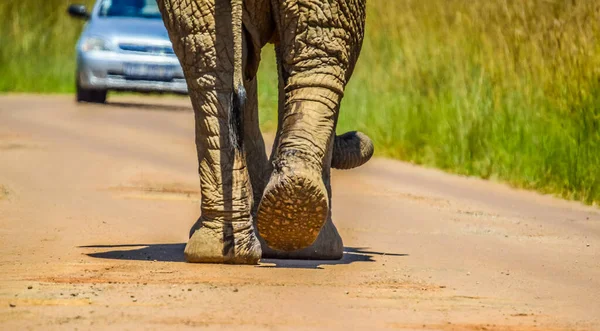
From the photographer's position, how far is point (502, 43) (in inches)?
498

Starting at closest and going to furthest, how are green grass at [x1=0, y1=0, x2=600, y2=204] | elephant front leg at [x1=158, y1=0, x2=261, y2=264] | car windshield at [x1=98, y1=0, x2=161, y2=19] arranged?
1. elephant front leg at [x1=158, y1=0, x2=261, y2=264]
2. green grass at [x1=0, y1=0, x2=600, y2=204]
3. car windshield at [x1=98, y1=0, x2=161, y2=19]

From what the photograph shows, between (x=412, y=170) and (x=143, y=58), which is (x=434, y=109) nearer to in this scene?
(x=412, y=170)

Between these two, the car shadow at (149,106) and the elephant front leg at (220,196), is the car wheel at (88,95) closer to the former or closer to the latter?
the car shadow at (149,106)

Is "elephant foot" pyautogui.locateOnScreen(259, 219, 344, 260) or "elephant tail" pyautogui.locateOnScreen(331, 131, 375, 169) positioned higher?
"elephant tail" pyautogui.locateOnScreen(331, 131, 375, 169)

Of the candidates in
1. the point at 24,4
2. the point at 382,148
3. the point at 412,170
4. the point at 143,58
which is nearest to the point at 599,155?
the point at 412,170

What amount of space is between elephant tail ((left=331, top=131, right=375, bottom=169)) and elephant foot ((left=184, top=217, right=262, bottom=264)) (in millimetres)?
576

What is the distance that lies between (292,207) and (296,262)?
1143 mm

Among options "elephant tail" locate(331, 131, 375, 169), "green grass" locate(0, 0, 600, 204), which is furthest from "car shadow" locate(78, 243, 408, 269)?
"green grass" locate(0, 0, 600, 204)

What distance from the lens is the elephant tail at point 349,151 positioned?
6852 mm

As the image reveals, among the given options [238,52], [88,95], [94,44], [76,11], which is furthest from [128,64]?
[238,52]

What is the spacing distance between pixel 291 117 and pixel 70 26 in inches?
863

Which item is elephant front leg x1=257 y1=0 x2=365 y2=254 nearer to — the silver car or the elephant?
the elephant

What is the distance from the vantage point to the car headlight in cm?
2014

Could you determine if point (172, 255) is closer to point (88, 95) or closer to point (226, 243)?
point (226, 243)
